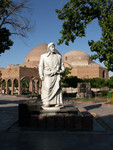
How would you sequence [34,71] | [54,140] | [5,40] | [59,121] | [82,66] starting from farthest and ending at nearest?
[82,66] → [34,71] → [5,40] → [59,121] → [54,140]

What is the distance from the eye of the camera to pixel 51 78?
5.44 m

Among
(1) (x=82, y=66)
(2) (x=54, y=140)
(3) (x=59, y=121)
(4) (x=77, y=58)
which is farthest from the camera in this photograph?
(4) (x=77, y=58)

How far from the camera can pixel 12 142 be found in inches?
149

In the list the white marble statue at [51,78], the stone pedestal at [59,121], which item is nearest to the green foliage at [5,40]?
the white marble statue at [51,78]

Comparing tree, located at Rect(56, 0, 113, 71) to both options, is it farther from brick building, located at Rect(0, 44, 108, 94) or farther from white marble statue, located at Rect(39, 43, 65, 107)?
brick building, located at Rect(0, 44, 108, 94)

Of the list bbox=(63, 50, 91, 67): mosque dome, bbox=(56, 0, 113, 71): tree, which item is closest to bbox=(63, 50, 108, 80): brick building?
bbox=(63, 50, 91, 67): mosque dome

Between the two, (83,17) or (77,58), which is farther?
(77,58)

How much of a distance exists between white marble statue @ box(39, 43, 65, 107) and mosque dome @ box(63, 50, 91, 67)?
53.2 meters

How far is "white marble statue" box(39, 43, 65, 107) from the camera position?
17.6 feet

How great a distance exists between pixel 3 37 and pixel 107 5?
7335mm

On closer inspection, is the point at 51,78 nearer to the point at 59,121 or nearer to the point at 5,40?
the point at 59,121

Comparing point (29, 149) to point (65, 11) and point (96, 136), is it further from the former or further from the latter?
point (65, 11)

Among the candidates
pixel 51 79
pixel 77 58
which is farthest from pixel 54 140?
pixel 77 58

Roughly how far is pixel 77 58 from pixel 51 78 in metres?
57.4
